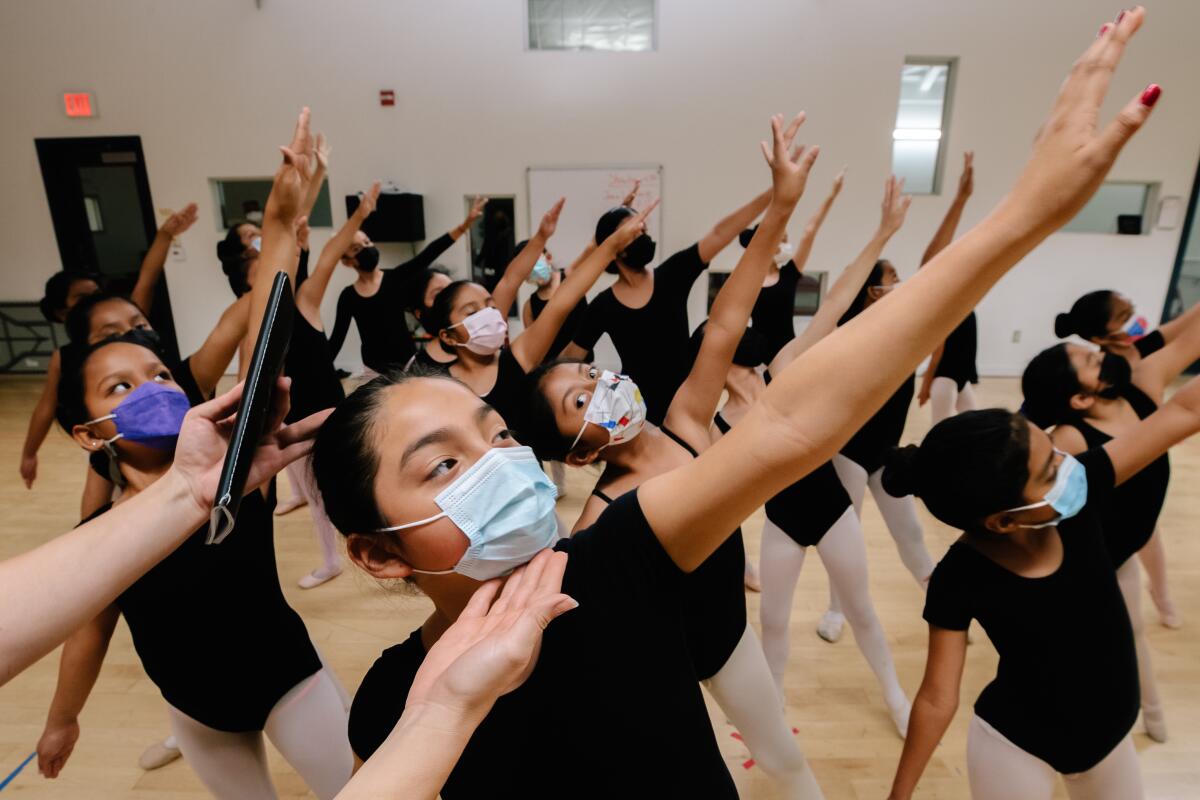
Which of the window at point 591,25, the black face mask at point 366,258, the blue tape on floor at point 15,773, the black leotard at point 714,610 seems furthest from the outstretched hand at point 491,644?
the window at point 591,25

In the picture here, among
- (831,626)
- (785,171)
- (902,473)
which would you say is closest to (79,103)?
(785,171)

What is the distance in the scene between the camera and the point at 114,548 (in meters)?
0.89

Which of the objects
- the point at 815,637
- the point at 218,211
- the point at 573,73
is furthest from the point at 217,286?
the point at 815,637

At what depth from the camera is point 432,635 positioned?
1.05 m

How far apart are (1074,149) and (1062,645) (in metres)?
1.16

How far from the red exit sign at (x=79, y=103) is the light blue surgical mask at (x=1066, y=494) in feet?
29.0

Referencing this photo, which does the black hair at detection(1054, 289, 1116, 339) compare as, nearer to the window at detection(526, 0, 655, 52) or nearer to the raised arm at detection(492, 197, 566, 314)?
the raised arm at detection(492, 197, 566, 314)

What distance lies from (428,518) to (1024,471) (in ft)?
3.91

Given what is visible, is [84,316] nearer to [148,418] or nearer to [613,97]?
[148,418]

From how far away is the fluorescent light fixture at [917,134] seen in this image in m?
6.73

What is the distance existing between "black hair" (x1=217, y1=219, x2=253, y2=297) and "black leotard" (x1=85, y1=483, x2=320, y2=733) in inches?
90.0

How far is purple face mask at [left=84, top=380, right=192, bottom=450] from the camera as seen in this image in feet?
4.41

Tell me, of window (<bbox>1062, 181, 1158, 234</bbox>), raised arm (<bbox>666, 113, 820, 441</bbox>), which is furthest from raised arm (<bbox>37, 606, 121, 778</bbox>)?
window (<bbox>1062, 181, 1158, 234</bbox>)

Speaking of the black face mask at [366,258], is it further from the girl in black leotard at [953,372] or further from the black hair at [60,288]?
the girl in black leotard at [953,372]
